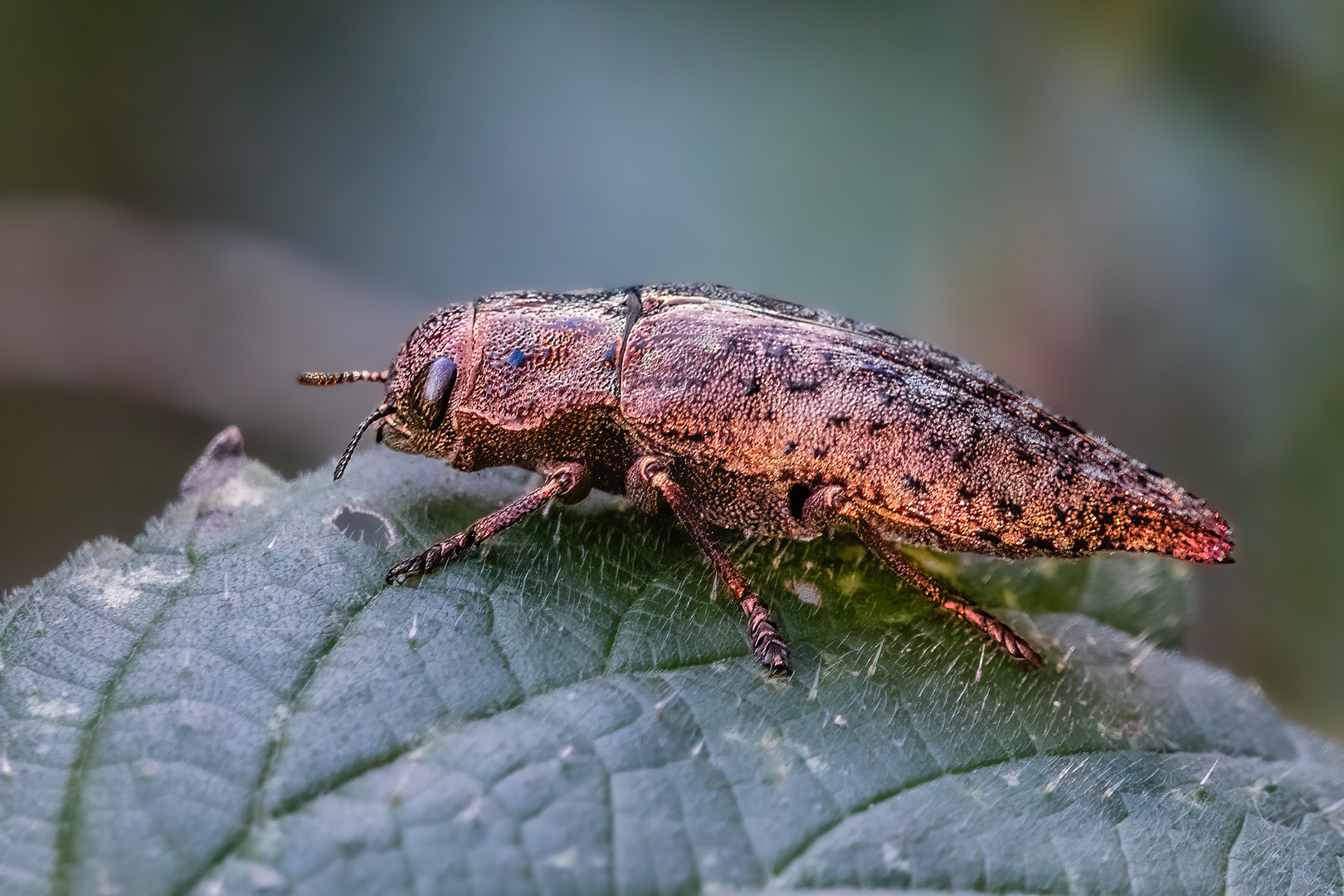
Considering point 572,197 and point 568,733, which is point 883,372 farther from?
point 572,197

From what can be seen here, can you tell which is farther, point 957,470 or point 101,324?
point 101,324

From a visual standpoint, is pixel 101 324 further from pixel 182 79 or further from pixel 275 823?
pixel 275 823

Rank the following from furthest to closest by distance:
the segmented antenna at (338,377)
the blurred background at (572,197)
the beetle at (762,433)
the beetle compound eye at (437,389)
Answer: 1. the blurred background at (572,197)
2. the segmented antenna at (338,377)
3. the beetle compound eye at (437,389)
4. the beetle at (762,433)

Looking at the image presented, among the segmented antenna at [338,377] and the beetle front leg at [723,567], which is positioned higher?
the segmented antenna at [338,377]

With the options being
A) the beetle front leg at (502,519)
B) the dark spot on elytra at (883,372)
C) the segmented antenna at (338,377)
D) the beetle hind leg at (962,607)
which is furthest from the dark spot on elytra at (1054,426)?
the segmented antenna at (338,377)

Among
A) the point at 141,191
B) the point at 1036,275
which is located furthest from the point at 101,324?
the point at 1036,275

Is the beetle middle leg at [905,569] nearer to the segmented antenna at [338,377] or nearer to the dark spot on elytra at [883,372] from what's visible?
the dark spot on elytra at [883,372]
